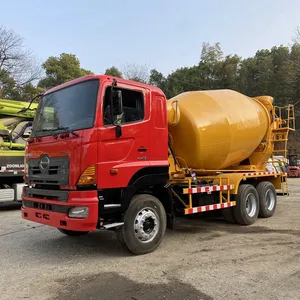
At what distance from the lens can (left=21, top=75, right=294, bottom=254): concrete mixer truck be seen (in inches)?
201

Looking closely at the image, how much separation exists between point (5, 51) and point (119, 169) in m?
34.4

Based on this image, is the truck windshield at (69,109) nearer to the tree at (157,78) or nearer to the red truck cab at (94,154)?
the red truck cab at (94,154)

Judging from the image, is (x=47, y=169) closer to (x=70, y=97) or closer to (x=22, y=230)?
(x=70, y=97)

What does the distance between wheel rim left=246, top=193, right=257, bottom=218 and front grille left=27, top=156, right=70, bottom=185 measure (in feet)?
15.6

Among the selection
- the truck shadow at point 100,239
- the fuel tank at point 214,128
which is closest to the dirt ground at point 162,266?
the truck shadow at point 100,239

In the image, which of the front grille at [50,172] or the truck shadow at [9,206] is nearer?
the front grille at [50,172]

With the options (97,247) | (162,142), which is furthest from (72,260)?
(162,142)

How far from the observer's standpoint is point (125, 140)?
5.49 metres

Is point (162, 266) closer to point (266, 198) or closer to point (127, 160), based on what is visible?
point (127, 160)

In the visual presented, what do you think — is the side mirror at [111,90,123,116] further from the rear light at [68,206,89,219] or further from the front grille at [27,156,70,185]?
the rear light at [68,206,89,219]

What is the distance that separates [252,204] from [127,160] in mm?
4198

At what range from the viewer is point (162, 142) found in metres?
6.15

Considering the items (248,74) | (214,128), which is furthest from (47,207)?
(248,74)

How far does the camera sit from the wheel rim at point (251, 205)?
823 cm
